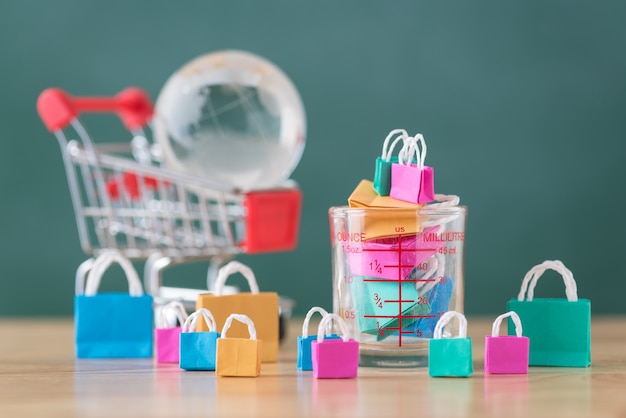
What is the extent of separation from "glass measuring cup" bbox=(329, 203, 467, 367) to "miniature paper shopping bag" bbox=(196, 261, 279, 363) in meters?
0.13

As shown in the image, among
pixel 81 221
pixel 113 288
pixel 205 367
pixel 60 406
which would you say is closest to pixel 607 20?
pixel 113 288

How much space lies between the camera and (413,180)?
2.90ft

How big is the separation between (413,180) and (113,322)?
408 millimetres

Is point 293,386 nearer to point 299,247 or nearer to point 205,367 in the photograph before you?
point 205,367

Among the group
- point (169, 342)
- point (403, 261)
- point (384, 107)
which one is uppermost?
point (384, 107)

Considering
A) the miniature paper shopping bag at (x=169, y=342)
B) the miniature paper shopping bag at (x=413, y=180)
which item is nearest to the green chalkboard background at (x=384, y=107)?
the miniature paper shopping bag at (x=169, y=342)

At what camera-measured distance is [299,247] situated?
98.7 inches

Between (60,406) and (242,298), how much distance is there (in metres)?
0.30

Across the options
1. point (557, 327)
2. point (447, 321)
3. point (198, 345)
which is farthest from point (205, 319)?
point (557, 327)

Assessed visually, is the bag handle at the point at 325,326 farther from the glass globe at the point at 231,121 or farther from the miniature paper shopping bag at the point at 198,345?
the glass globe at the point at 231,121

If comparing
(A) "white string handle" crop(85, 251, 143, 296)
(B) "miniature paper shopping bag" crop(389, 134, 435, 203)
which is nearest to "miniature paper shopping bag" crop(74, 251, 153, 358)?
(A) "white string handle" crop(85, 251, 143, 296)

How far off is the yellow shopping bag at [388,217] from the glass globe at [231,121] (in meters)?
0.43

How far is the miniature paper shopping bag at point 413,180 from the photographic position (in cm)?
88

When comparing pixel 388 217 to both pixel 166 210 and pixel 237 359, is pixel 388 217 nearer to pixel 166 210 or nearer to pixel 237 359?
pixel 237 359
